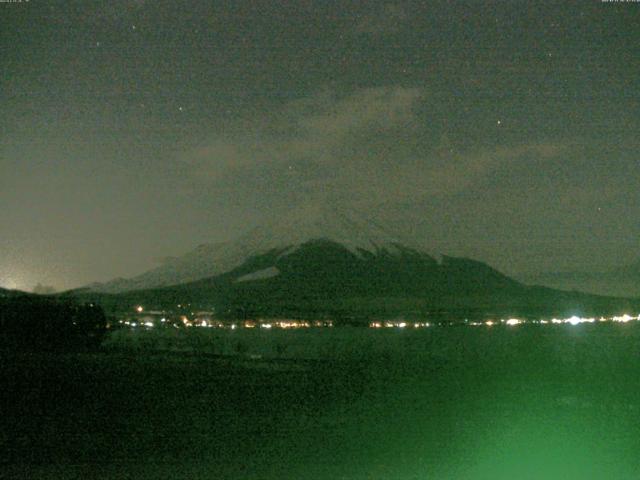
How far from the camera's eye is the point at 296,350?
37.3m

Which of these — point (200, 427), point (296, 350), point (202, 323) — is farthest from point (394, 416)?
point (202, 323)

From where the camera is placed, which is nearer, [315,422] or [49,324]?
[315,422]

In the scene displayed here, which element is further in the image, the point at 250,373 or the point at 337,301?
the point at 337,301

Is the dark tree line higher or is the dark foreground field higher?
the dark tree line

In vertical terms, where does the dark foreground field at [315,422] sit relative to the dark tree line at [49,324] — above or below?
below

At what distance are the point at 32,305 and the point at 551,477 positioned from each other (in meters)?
35.6

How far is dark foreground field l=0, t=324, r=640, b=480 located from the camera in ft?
36.3

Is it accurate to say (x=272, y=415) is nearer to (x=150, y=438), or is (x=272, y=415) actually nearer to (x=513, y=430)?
(x=150, y=438)

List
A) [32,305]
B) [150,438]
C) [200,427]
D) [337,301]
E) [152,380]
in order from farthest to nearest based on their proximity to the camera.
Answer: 1. [337,301]
2. [32,305]
3. [152,380]
4. [200,427]
5. [150,438]

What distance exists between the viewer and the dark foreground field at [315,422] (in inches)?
435

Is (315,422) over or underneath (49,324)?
underneath

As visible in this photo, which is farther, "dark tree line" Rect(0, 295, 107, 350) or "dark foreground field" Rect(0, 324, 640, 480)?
"dark tree line" Rect(0, 295, 107, 350)

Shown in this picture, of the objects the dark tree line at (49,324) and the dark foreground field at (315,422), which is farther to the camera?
the dark tree line at (49,324)

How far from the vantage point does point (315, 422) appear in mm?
14719
